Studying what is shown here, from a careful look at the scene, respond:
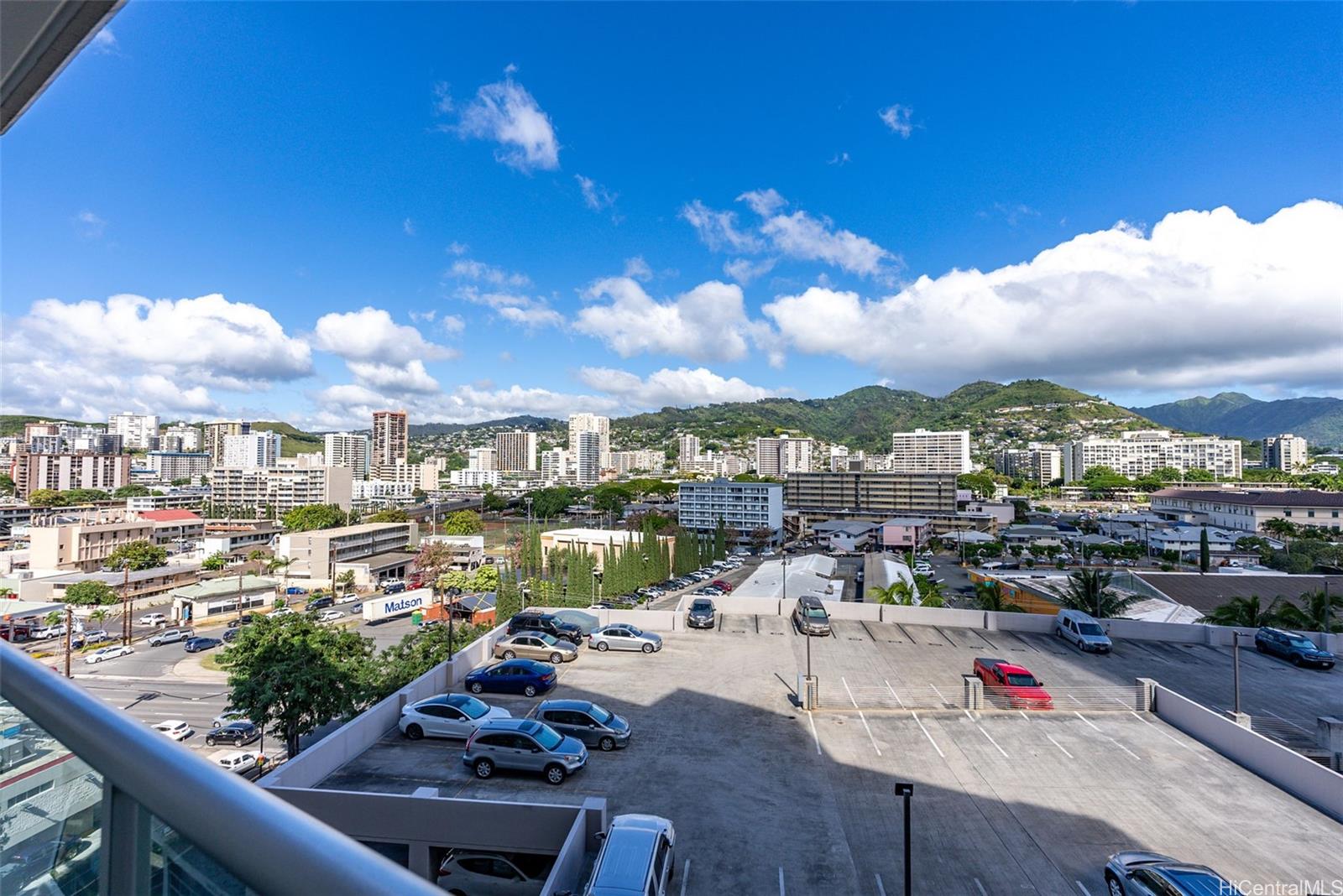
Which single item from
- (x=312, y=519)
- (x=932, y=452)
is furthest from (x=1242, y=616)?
(x=932, y=452)

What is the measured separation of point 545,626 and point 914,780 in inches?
327

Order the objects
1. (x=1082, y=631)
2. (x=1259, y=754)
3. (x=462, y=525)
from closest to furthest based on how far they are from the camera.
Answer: (x=1259, y=754)
(x=1082, y=631)
(x=462, y=525)

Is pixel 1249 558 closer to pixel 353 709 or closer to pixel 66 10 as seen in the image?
pixel 353 709

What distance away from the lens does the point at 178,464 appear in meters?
114

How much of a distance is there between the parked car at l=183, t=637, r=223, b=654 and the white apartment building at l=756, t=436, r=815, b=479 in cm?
10434

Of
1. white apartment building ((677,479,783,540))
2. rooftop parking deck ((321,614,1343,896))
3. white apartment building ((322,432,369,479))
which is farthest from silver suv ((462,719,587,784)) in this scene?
white apartment building ((322,432,369,479))

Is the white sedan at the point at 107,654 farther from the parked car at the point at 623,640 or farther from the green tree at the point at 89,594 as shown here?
the parked car at the point at 623,640

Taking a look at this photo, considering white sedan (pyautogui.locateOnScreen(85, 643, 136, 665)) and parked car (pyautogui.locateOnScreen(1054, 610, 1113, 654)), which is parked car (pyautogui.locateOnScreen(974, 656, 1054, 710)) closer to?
parked car (pyautogui.locateOnScreen(1054, 610, 1113, 654))

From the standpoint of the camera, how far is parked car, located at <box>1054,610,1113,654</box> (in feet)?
43.3

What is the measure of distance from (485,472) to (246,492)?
7001 centimetres

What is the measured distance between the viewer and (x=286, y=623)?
11805 mm

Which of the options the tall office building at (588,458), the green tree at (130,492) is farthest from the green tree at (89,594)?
the tall office building at (588,458)

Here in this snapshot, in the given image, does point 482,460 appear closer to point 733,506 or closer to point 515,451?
point 515,451

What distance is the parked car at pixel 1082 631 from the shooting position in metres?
13.2
